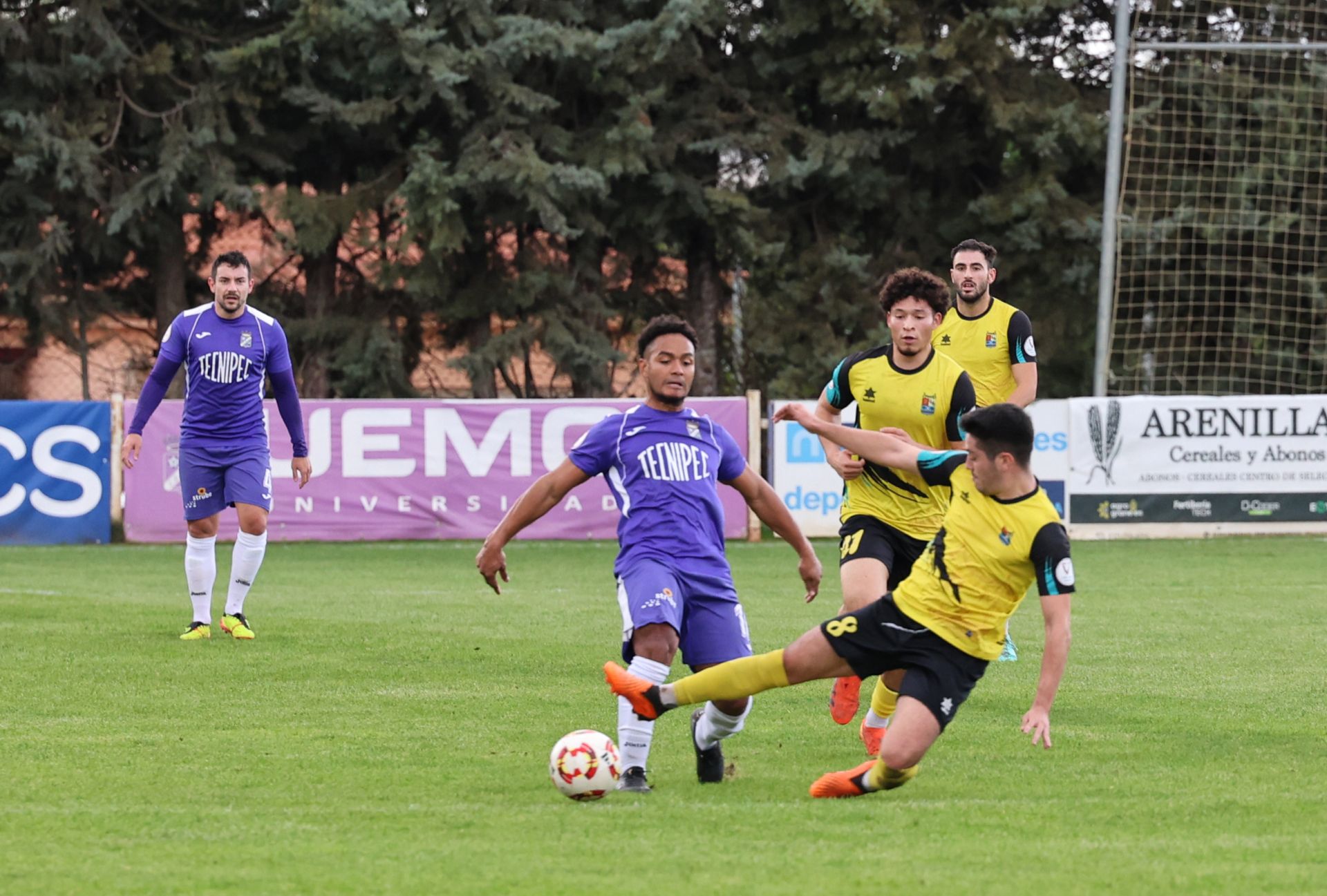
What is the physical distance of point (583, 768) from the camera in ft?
19.5

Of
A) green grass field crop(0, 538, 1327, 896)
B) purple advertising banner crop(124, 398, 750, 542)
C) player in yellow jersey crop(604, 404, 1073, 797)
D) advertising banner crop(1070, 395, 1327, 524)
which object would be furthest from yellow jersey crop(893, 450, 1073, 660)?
advertising banner crop(1070, 395, 1327, 524)

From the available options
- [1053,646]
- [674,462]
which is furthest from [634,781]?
[1053,646]

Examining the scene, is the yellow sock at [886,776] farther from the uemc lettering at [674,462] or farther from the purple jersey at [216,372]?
the purple jersey at [216,372]

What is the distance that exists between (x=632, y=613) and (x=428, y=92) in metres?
19.6

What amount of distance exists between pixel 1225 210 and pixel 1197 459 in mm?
6514

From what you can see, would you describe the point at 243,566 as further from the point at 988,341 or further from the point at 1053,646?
the point at 1053,646

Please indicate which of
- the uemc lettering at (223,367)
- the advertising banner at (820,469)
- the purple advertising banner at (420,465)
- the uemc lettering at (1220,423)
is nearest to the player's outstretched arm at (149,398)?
the uemc lettering at (223,367)

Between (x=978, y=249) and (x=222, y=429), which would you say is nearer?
(x=978, y=249)

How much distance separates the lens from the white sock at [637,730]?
6.21 metres

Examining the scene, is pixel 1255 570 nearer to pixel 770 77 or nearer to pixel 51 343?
pixel 770 77

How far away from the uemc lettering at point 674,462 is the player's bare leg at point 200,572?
5095 millimetres

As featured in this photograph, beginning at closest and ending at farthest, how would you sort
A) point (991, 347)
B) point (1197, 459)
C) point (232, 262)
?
point (991, 347) < point (232, 262) < point (1197, 459)

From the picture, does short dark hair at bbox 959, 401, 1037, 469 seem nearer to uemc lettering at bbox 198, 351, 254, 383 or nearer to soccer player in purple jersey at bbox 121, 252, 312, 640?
soccer player in purple jersey at bbox 121, 252, 312, 640

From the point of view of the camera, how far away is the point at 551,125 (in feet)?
84.7
